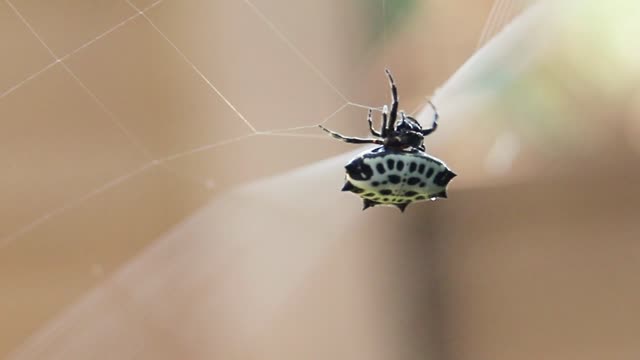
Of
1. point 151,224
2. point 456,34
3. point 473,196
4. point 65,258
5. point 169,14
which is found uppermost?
point 456,34

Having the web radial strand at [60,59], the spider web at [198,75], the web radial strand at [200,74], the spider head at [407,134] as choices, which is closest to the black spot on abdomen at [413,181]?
the spider head at [407,134]

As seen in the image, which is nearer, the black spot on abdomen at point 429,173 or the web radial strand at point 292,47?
the black spot on abdomen at point 429,173

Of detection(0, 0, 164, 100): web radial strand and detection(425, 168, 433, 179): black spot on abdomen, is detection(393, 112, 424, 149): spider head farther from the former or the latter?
detection(0, 0, 164, 100): web radial strand

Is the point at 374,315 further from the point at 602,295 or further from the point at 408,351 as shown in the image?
the point at 602,295

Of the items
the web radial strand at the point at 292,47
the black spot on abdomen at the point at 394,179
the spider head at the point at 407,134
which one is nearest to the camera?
the black spot on abdomen at the point at 394,179

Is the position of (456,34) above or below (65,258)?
above

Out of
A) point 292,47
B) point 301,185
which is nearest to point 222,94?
point 292,47

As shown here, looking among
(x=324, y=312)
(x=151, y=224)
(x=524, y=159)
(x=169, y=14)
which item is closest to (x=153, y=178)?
(x=151, y=224)

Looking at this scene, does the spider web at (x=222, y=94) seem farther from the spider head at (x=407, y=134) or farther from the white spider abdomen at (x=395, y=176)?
the white spider abdomen at (x=395, y=176)

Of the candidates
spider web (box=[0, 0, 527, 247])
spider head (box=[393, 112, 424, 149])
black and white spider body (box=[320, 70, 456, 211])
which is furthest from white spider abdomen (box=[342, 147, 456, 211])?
spider web (box=[0, 0, 527, 247])
